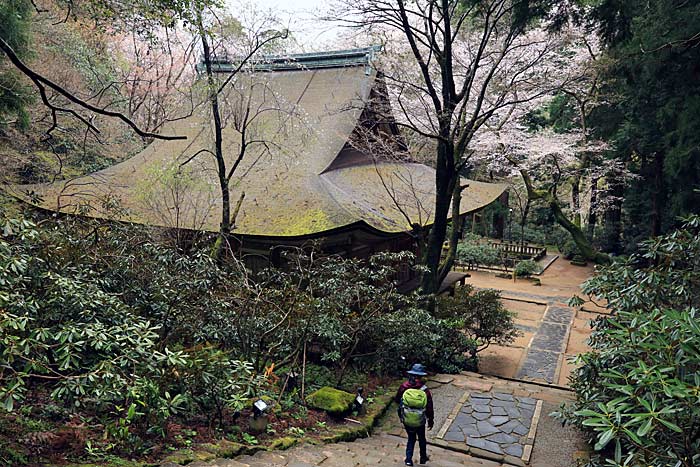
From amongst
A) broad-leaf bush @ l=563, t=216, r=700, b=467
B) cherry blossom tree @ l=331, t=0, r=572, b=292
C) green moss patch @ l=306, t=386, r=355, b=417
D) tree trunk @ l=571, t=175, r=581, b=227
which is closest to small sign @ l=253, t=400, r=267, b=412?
green moss patch @ l=306, t=386, r=355, b=417

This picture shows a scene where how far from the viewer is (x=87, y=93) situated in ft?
47.3

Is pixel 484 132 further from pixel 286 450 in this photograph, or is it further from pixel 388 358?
pixel 286 450

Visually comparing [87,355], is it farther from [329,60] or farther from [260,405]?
[329,60]

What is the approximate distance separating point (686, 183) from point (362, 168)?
8.21 meters

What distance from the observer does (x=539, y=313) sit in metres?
15.2

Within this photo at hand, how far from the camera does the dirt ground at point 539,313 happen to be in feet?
34.5

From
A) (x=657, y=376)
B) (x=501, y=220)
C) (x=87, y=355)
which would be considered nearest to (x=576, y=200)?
(x=501, y=220)

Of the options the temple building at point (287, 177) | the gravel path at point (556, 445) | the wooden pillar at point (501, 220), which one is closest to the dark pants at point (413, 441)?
the gravel path at point (556, 445)

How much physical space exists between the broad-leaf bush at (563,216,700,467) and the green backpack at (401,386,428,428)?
5.45 feet

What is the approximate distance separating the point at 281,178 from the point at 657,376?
8.34 meters

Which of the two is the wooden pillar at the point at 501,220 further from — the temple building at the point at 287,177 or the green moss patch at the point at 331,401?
the green moss patch at the point at 331,401

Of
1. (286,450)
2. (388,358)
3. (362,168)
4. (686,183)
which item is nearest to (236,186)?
(362,168)

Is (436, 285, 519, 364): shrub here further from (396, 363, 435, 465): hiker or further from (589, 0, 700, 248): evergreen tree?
(396, 363, 435, 465): hiker

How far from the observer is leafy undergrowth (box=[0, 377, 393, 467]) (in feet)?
10.2
